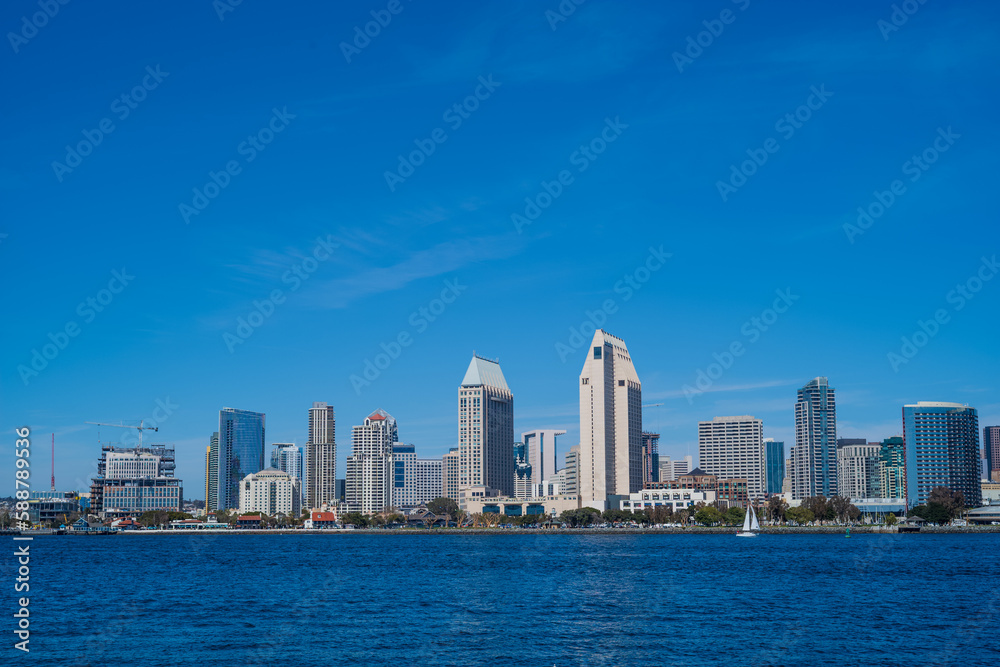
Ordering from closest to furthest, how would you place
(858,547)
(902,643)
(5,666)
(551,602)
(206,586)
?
1. (5,666)
2. (902,643)
3. (551,602)
4. (206,586)
5. (858,547)

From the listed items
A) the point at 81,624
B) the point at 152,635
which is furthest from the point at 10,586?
the point at 152,635

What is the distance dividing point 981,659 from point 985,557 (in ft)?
288

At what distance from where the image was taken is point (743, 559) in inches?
4744

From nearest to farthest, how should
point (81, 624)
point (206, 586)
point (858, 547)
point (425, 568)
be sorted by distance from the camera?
point (81, 624), point (206, 586), point (425, 568), point (858, 547)

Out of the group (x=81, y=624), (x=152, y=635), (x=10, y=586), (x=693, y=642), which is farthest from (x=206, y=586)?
(x=693, y=642)

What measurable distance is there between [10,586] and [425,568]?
42033 millimetres

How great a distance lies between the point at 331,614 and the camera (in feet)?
205

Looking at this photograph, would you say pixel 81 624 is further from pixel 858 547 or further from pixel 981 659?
pixel 858 547

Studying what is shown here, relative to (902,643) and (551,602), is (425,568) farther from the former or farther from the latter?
(902,643)

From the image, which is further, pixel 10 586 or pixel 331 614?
pixel 10 586

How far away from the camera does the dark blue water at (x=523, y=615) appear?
47.8 m

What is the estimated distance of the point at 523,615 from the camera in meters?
62.1

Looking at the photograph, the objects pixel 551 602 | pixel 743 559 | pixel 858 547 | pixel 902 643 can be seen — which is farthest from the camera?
pixel 858 547

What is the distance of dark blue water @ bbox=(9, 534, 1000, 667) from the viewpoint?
1884 inches
